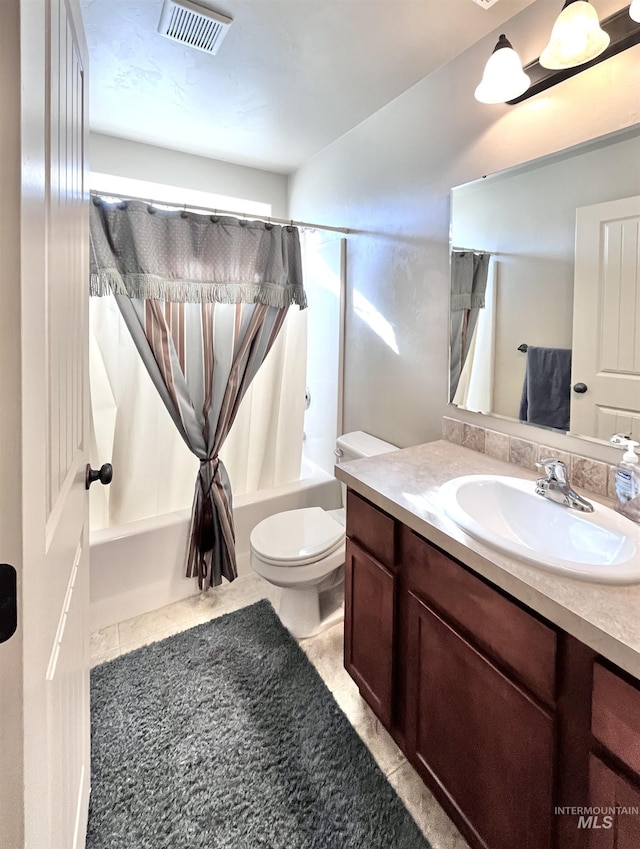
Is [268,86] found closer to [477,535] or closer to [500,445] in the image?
[500,445]

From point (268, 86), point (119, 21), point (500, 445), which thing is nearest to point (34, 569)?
point (500, 445)

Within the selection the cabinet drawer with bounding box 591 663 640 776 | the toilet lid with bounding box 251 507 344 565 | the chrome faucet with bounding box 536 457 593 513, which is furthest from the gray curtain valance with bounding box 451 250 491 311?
the cabinet drawer with bounding box 591 663 640 776

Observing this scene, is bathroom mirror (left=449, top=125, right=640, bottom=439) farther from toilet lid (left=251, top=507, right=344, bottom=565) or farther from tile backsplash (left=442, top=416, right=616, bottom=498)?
toilet lid (left=251, top=507, right=344, bottom=565)

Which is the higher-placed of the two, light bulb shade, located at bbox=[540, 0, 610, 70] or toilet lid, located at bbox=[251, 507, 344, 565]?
light bulb shade, located at bbox=[540, 0, 610, 70]

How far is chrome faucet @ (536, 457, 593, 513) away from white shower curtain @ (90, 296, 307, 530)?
1.50 meters

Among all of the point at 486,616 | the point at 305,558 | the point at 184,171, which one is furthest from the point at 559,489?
the point at 184,171

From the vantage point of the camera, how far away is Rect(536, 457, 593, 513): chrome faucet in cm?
108

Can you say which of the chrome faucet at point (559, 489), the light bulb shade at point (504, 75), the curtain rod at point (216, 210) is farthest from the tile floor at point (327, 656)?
the light bulb shade at point (504, 75)

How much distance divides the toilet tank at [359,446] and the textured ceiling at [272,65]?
1572 millimetres

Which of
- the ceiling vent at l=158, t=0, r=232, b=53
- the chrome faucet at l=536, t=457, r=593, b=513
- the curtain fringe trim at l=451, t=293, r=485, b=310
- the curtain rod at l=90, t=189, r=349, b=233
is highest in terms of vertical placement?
the ceiling vent at l=158, t=0, r=232, b=53

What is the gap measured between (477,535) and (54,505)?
2.76 ft

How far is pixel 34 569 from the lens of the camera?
0.51 m

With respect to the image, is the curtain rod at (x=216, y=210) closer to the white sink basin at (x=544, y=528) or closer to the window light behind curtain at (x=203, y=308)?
the window light behind curtain at (x=203, y=308)

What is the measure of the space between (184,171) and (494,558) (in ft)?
8.84
